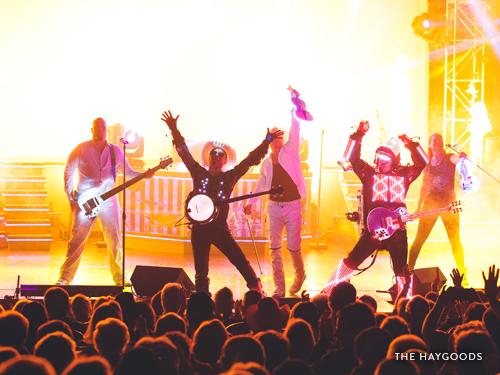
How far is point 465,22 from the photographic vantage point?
53.0 feet

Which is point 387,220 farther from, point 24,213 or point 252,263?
point 24,213

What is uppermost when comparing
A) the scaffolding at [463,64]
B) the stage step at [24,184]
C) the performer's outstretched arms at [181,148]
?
the scaffolding at [463,64]

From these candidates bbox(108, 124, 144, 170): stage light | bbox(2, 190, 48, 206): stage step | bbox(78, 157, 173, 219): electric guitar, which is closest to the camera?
bbox(78, 157, 173, 219): electric guitar

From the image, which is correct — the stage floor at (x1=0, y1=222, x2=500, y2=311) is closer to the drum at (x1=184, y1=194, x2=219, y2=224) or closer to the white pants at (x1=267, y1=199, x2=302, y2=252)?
the white pants at (x1=267, y1=199, x2=302, y2=252)

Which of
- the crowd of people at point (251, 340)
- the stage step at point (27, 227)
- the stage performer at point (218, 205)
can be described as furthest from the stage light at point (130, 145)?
the crowd of people at point (251, 340)

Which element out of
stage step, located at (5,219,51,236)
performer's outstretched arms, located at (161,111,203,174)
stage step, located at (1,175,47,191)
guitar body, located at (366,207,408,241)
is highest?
performer's outstretched arms, located at (161,111,203,174)

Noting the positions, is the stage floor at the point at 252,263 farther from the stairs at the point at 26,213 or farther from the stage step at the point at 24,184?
the stage step at the point at 24,184

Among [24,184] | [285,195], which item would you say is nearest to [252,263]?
[285,195]

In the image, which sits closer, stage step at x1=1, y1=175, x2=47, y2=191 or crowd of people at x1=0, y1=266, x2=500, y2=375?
crowd of people at x1=0, y1=266, x2=500, y2=375

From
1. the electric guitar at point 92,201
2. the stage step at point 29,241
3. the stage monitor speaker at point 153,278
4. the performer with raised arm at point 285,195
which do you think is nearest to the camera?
the stage monitor speaker at point 153,278

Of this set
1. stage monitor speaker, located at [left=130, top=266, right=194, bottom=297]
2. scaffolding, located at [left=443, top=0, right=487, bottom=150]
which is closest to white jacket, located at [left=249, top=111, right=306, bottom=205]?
stage monitor speaker, located at [left=130, top=266, right=194, bottom=297]

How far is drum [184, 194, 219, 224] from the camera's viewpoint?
8586 millimetres

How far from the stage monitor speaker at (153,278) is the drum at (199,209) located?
623 millimetres

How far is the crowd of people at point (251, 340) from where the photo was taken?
148 inches
